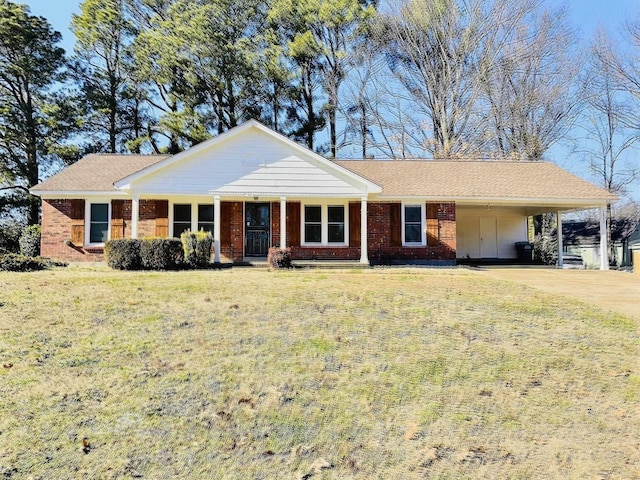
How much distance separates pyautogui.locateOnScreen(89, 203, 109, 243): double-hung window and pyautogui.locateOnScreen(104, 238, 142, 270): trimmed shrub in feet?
12.9

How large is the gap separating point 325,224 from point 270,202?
7.32 ft

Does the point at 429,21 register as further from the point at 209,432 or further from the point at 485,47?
the point at 209,432

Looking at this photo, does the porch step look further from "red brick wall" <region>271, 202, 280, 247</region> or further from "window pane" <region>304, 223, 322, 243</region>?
"window pane" <region>304, 223, 322, 243</region>

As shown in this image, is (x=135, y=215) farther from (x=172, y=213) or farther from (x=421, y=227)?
(x=421, y=227)

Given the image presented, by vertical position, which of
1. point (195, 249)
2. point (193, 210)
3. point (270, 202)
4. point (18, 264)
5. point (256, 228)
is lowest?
point (18, 264)

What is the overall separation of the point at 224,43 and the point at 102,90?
821 centimetres

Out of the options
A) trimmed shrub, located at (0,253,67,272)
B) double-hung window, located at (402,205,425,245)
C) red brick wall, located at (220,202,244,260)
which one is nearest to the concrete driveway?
double-hung window, located at (402,205,425,245)

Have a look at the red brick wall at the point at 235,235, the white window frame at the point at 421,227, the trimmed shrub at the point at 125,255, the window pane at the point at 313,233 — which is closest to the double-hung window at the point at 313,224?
the window pane at the point at 313,233

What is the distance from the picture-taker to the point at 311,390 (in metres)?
4.78

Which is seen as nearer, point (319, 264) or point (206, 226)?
point (319, 264)

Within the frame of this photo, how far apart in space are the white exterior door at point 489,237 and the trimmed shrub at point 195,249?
1322 cm

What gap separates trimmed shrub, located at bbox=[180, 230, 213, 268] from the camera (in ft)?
45.6

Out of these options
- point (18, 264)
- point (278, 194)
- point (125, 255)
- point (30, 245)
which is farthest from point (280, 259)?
point (30, 245)

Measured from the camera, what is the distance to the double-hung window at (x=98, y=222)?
16656 millimetres
